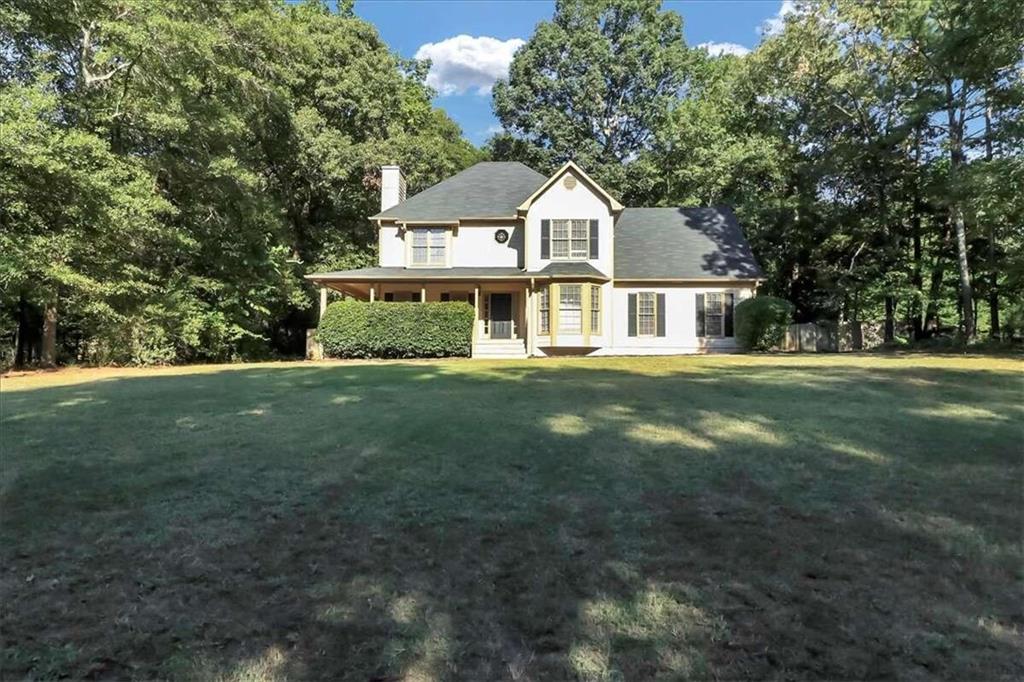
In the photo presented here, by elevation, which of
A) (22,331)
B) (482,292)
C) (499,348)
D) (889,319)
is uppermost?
(482,292)

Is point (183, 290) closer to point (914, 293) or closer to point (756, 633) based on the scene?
point (756, 633)

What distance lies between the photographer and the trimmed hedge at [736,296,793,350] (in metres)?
21.9

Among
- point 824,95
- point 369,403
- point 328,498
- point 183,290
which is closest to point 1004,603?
point 328,498

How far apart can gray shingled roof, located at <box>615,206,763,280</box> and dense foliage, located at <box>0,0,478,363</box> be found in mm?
11018

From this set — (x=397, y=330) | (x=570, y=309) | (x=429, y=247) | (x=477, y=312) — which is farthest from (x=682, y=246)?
(x=397, y=330)

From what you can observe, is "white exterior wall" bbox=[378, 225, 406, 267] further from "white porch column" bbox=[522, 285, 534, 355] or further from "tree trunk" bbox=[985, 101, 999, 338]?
"tree trunk" bbox=[985, 101, 999, 338]

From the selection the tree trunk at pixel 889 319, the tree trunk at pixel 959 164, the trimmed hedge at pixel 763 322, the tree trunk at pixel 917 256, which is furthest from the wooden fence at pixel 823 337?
the tree trunk at pixel 959 164

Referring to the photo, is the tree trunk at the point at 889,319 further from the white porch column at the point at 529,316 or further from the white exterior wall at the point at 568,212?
the white porch column at the point at 529,316

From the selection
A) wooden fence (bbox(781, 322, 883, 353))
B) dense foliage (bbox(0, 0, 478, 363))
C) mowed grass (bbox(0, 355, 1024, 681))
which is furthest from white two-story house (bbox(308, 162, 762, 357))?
mowed grass (bbox(0, 355, 1024, 681))

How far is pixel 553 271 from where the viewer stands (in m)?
22.3

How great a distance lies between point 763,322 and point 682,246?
16.5 feet

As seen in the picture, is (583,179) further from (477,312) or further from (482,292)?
(477,312)

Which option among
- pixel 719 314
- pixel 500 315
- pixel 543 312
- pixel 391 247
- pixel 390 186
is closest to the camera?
pixel 543 312

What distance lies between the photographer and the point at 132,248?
67.3ft
